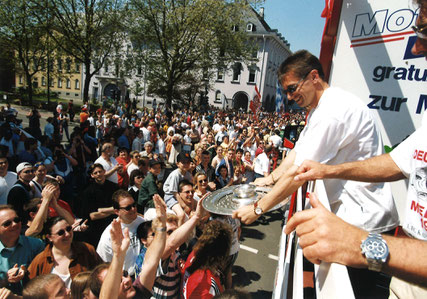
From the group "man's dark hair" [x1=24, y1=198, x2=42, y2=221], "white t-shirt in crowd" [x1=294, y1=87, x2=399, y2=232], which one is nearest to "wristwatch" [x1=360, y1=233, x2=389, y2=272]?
"white t-shirt in crowd" [x1=294, y1=87, x2=399, y2=232]

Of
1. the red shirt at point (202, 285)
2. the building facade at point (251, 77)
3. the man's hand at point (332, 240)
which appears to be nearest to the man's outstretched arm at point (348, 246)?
the man's hand at point (332, 240)

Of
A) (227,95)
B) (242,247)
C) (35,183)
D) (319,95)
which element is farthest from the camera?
(227,95)

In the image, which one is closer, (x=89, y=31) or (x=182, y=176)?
(x=182, y=176)

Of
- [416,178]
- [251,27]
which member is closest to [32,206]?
[416,178]

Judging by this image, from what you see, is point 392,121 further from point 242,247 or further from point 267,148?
point 267,148

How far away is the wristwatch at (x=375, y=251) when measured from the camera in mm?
821

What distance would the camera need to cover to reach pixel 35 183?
4.24 meters

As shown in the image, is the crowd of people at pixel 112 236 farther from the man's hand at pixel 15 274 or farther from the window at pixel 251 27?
the window at pixel 251 27

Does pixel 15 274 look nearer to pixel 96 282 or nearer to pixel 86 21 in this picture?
pixel 96 282

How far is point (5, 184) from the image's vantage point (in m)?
4.15

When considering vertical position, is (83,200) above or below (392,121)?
below

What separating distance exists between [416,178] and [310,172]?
0.48m

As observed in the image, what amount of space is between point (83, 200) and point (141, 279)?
7.81 feet

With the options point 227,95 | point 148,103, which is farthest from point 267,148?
point 148,103
